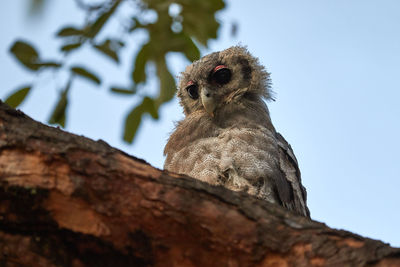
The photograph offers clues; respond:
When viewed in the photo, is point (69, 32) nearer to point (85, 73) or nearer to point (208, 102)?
point (85, 73)

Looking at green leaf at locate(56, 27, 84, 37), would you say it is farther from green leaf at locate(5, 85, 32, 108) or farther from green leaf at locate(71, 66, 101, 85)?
green leaf at locate(5, 85, 32, 108)

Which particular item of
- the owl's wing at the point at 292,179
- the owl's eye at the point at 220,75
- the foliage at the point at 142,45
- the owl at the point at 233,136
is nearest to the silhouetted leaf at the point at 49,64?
the foliage at the point at 142,45

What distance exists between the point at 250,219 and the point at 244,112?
268 cm

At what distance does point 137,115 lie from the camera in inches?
94.4

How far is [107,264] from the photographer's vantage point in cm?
220

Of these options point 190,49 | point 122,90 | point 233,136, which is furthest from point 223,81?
Result: point 122,90

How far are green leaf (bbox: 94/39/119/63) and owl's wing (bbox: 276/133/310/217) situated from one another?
8.13ft

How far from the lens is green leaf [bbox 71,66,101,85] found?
7.15 ft

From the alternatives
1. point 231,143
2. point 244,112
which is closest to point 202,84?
point 244,112

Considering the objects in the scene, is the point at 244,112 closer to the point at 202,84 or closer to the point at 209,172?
the point at 202,84

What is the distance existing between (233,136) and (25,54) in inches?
99.9

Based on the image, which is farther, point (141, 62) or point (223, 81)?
point (223, 81)

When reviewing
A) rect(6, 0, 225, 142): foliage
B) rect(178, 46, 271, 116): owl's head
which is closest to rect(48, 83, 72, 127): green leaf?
rect(6, 0, 225, 142): foliage

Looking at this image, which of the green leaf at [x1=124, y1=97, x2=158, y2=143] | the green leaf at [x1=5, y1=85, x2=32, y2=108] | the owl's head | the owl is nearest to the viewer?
the green leaf at [x1=5, y1=85, x2=32, y2=108]
